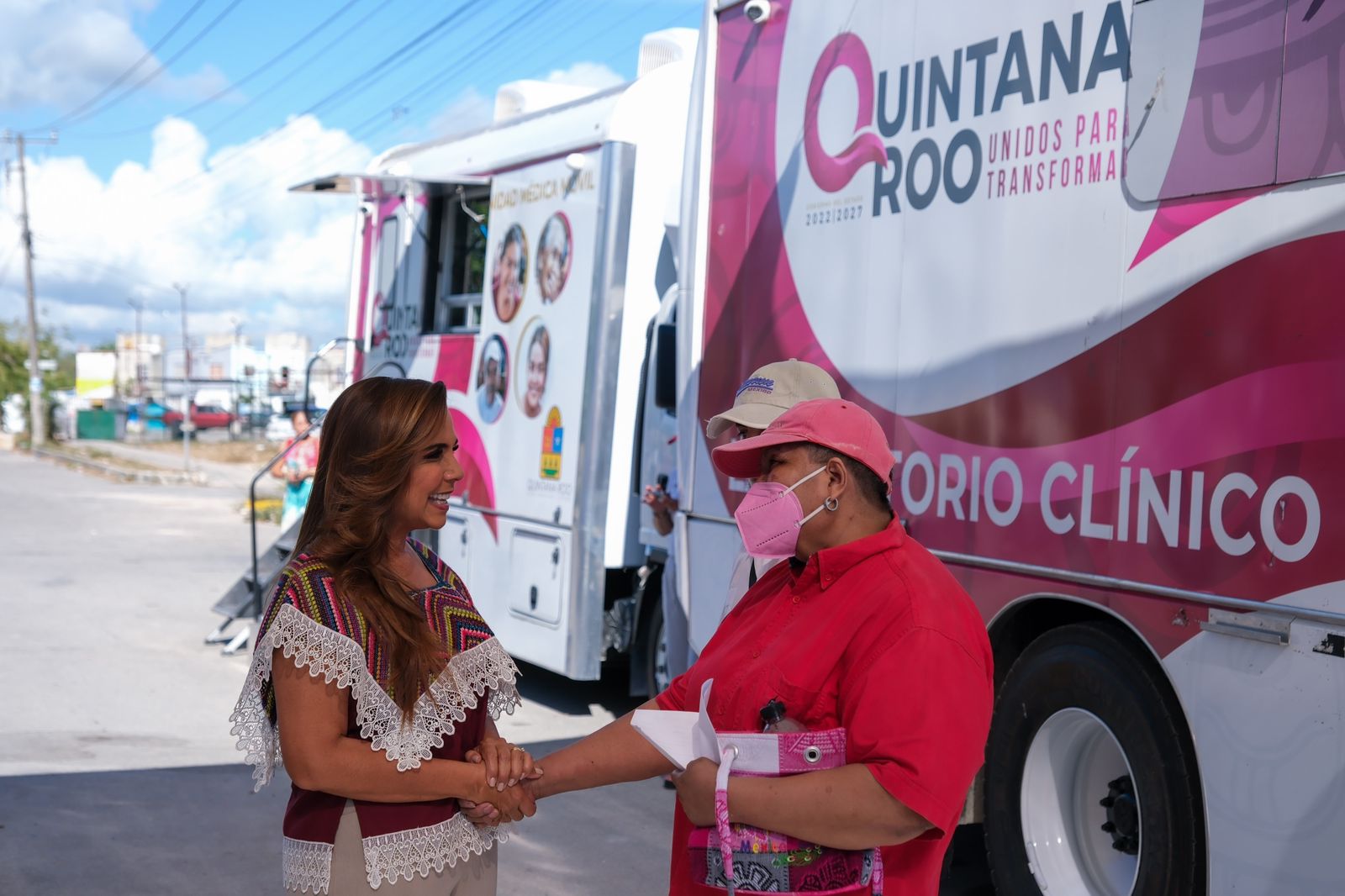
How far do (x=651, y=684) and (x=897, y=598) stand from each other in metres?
5.75

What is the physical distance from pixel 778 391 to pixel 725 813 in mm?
1237

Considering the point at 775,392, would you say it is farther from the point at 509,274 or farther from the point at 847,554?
the point at 509,274

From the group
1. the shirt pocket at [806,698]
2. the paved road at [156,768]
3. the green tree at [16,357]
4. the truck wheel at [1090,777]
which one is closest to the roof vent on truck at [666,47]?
the paved road at [156,768]

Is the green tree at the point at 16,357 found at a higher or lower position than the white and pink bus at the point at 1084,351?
lower

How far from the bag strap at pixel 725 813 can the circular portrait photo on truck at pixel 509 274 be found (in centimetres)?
659

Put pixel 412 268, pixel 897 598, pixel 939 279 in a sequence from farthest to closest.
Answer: pixel 412 268 < pixel 939 279 < pixel 897 598

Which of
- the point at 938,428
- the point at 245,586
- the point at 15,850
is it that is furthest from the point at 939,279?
the point at 245,586

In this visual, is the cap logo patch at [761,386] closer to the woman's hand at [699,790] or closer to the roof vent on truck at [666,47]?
the woman's hand at [699,790]

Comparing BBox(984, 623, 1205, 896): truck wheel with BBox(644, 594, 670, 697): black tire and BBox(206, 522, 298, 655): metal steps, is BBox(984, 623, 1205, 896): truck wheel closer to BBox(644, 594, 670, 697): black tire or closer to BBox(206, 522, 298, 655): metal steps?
BBox(644, 594, 670, 697): black tire

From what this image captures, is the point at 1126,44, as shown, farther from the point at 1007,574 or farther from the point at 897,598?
the point at 897,598

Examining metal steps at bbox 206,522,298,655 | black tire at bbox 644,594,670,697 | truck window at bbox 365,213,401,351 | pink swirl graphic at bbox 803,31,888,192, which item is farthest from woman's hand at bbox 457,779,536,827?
truck window at bbox 365,213,401,351

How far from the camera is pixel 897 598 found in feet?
7.20

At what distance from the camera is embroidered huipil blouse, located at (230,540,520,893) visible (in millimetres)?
2516

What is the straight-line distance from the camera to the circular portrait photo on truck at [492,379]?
8.71 m
